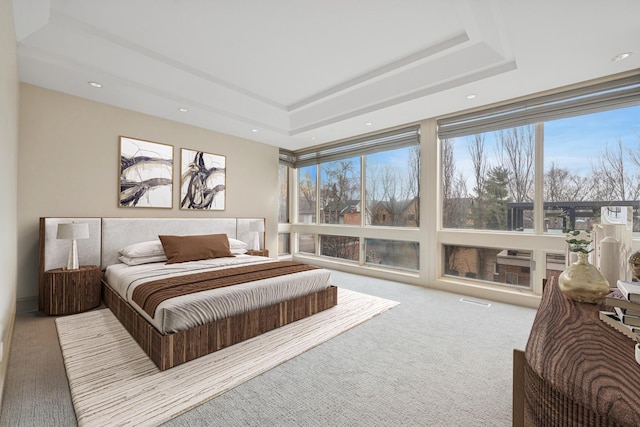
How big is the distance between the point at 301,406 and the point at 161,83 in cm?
363

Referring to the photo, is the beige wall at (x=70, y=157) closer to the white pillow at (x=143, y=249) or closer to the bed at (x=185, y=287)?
the bed at (x=185, y=287)

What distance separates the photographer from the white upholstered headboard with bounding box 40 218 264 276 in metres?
3.16

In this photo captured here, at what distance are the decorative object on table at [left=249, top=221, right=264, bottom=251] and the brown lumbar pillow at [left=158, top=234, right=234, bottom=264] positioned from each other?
871 mm

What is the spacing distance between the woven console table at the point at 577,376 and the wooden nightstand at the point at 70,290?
3922mm

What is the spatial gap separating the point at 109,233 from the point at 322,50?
3.39m

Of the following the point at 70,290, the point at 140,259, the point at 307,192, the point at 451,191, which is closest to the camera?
the point at 70,290

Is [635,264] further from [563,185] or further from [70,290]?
[70,290]

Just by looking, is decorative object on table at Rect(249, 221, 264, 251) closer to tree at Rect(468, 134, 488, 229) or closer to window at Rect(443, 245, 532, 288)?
window at Rect(443, 245, 532, 288)

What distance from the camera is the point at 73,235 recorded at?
303 cm

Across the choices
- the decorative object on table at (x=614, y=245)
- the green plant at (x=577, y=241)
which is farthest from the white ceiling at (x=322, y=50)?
the green plant at (x=577, y=241)

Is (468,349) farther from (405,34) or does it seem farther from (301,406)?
(405,34)

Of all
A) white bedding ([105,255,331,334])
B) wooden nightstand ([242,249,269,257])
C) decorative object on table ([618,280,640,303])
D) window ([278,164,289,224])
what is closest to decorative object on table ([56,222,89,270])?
white bedding ([105,255,331,334])

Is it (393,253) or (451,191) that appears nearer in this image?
(451,191)

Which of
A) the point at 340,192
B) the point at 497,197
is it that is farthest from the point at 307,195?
the point at 497,197
